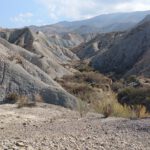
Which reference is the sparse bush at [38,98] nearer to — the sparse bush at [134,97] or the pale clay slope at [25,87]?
the pale clay slope at [25,87]

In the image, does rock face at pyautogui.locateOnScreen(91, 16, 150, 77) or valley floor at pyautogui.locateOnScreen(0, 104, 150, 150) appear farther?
rock face at pyautogui.locateOnScreen(91, 16, 150, 77)

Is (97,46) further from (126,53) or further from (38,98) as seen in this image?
(38,98)

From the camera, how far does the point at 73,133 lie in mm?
15094

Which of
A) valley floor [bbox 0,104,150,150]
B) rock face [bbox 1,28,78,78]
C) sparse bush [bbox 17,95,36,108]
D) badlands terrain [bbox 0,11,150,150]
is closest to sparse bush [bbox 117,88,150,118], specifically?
badlands terrain [bbox 0,11,150,150]

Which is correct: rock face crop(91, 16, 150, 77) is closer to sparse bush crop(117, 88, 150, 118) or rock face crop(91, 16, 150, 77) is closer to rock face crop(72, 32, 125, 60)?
rock face crop(72, 32, 125, 60)

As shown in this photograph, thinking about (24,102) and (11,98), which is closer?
(24,102)

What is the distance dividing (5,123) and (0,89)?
29.8 ft

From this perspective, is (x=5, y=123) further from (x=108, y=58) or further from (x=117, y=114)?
(x=108, y=58)

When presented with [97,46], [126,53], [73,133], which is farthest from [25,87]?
[97,46]

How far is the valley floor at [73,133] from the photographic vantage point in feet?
44.2

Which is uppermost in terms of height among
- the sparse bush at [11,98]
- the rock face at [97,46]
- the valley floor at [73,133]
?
the rock face at [97,46]

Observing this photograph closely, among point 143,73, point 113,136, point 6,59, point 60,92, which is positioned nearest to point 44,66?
point 143,73

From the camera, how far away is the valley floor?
530 inches

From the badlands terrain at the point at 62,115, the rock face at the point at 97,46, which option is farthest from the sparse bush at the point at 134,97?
the rock face at the point at 97,46
